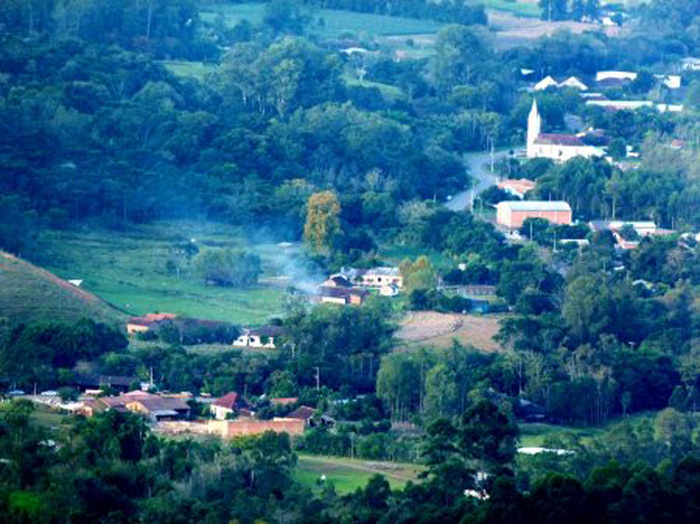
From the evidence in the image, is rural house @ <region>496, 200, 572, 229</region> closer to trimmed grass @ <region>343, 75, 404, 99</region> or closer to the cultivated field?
the cultivated field

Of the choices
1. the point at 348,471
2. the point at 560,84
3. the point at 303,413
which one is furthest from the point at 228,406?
the point at 560,84

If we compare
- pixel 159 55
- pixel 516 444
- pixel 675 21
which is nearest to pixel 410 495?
pixel 516 444

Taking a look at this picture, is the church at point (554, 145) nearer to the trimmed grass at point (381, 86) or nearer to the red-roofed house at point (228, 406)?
the trimmed grass at point (381, 86)

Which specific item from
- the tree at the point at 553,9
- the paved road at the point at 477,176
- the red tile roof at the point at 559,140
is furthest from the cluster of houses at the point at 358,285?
the tree at the point at 553,9

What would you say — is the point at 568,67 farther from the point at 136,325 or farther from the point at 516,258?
the point at 136,325

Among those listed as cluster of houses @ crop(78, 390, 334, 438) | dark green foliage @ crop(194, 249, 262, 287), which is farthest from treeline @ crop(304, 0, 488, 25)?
cluster of houses @ crop(78, 390, 334, 438)

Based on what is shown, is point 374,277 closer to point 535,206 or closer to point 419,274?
point 419,274
